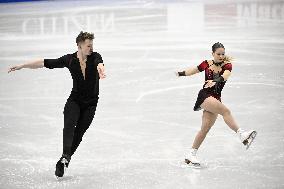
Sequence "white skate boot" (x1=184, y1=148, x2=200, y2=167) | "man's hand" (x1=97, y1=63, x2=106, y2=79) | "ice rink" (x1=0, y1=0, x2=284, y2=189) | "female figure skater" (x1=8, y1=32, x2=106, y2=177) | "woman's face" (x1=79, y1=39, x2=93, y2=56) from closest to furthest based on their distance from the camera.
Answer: "man's hand" (x1=97, y1=63, x2=106, y2=79), "woman's face" (x1=79, y1=39, x2=93, y2=56), "female figure skater" (x1=8, y1=32, x2=106, y2=177), "ice rink" (x1=0, y1=0, x2=284, y2=189), "white skate boot" (x1=184, y1=148, x2=200, y2=167)

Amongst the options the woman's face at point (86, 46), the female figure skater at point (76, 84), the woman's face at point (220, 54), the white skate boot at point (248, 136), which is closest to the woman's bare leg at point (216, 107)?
the white skate boot at point (248, 136)

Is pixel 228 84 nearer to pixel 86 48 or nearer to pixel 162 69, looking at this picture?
pixel 162 69

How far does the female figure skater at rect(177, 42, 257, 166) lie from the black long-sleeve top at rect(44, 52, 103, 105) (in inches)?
34.7

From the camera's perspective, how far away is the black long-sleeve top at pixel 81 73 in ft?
17.7

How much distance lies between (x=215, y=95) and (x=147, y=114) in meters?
2.25

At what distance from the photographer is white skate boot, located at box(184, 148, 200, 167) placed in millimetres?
5684

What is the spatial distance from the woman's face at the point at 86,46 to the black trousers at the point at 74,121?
500mm

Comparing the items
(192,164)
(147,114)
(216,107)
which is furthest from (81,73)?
(147,114)

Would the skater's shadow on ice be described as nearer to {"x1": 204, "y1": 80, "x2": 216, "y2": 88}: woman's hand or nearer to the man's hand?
the man's hand

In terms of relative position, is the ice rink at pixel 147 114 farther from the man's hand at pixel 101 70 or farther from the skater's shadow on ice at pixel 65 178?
the man's hand at pixel 101 70

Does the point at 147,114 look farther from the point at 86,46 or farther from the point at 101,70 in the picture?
the point at 101,70

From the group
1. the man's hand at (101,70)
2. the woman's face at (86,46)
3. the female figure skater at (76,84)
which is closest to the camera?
the man's hand at (101,70)

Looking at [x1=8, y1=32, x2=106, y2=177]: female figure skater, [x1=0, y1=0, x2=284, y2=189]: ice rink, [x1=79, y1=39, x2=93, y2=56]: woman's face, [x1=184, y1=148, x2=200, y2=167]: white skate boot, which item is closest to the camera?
[x1=79, y1=39, x2=93, y2=56]: woman's face

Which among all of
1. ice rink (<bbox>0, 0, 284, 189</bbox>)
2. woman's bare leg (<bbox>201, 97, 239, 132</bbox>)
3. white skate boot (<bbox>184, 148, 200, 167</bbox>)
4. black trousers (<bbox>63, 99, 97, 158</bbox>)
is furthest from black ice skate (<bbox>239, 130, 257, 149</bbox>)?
black trousers (<bbox>63, 99, 97, 158</bbox>)
